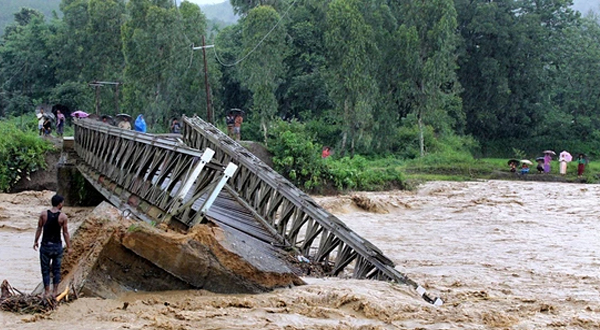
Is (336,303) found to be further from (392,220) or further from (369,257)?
(392,220)

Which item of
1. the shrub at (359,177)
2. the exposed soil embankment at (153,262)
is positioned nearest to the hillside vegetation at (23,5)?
the shrub at (359,177)

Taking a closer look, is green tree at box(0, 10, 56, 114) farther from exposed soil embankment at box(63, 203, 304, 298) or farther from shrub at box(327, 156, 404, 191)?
exposed soil embankment at box(63, 203, 304, 298)

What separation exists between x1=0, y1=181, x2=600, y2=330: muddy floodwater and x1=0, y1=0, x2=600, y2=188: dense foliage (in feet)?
72.8

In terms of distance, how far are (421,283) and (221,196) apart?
20.7 feet

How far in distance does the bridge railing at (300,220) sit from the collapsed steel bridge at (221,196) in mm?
16

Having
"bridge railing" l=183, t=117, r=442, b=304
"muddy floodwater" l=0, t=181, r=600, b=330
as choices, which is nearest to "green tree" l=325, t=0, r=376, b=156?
"muddy floodwater" l=0, t=181, r=600, b=330

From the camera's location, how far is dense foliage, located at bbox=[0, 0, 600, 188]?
44.1m

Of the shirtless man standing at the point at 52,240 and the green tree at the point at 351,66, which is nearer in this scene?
the shirtless man standing at the point at 52,240

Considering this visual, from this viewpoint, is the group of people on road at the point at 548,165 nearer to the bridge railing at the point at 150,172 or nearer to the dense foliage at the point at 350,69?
the dense foliage at the point at 350,69

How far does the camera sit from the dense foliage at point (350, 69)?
44.1 meters

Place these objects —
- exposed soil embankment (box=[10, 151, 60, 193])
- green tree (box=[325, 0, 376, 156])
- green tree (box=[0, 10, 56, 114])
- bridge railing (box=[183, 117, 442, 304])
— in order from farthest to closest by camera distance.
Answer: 1. green tree (box=[0, 10, 56, 114])
2. green tree (box=[325, 0, 376, 156])
3. exposed soil embankment (box=[10, 151, 60, 193])
4. bridge railing (box=[183, 117, 442, 304])

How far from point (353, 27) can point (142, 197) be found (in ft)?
106

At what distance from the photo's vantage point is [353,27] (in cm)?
4259

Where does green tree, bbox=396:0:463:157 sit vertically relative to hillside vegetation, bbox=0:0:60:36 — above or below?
below
